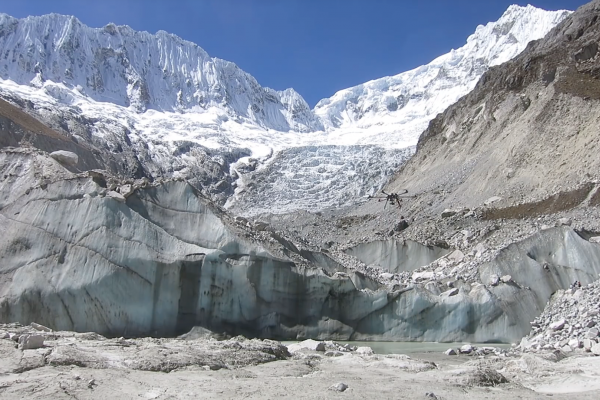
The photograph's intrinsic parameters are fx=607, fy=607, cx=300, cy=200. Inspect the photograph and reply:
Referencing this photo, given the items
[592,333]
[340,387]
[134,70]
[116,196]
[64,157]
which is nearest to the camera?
[340,387]

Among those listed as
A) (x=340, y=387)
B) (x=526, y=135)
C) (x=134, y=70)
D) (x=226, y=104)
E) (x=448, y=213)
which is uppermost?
(x=134, y=70)

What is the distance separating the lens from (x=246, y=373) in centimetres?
903

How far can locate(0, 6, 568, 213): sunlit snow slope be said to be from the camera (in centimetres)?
8675

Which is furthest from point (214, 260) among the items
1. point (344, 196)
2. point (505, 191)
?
point (344, 196)

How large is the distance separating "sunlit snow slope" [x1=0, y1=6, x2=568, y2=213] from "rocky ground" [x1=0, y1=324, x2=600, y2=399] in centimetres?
6373

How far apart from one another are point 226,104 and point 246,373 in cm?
12953

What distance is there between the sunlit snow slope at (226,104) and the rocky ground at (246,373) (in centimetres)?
6373

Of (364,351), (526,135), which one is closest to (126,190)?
(364,351)

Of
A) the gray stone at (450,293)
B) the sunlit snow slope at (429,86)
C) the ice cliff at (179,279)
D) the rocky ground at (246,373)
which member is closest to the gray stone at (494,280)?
the ice cliff at (179,279)

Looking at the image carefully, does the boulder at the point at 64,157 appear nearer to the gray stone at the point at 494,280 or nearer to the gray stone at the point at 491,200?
the gray stone at the point at 494,280

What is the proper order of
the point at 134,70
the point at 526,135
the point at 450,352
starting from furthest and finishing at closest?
the point at 134,70 < the point at 526,135 < the point at 450,352

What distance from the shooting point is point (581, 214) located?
25.7 meters

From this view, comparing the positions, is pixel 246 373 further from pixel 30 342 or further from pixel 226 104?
pixel 226 104

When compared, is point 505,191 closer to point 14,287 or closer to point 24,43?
point 14,287
